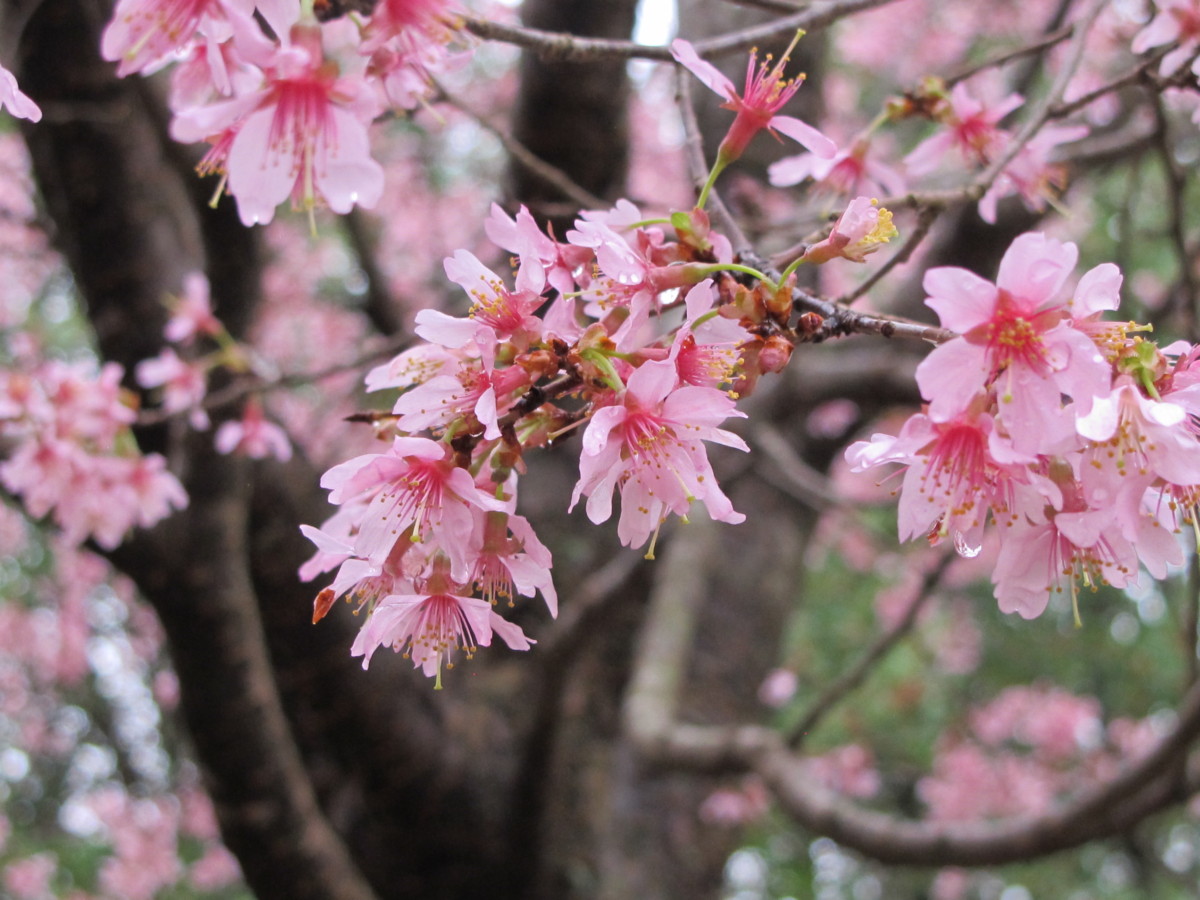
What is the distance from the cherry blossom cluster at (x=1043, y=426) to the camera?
63 cm

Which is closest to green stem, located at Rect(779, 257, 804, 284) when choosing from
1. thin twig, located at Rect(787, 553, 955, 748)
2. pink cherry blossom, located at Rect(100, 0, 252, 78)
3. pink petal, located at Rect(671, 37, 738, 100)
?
pink petal, located at Rect(671, 37, 738, 100)

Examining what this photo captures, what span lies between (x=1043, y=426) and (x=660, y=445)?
0.27 m

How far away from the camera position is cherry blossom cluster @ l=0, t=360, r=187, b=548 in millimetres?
1709

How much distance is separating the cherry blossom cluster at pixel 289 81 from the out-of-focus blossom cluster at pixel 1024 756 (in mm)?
5008

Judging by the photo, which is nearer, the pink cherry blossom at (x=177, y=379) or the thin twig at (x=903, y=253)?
the thin twig at (x=903, y=253)

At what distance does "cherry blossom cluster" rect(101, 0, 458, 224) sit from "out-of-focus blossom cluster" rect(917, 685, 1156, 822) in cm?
501

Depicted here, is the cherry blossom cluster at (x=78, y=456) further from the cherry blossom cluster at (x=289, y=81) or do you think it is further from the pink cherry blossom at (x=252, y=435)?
the cherry blossom cluster at (x=289, y=81)

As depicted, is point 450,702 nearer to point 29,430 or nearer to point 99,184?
point 29,430

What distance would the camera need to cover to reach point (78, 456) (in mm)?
1720

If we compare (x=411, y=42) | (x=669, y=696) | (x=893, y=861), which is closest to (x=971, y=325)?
(x=411, y=42)

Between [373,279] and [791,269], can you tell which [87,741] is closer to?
[373,279]

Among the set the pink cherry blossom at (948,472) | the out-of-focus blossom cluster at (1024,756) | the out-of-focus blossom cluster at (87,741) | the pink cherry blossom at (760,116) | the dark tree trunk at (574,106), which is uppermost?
the pink cherry blossom at (760,116)

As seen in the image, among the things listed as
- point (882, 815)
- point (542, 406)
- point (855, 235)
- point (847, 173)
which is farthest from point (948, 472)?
point (882, 815)

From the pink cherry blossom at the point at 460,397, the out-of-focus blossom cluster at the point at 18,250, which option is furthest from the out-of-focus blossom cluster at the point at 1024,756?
the out-of-focus blossom cluster at the point at 18,250
